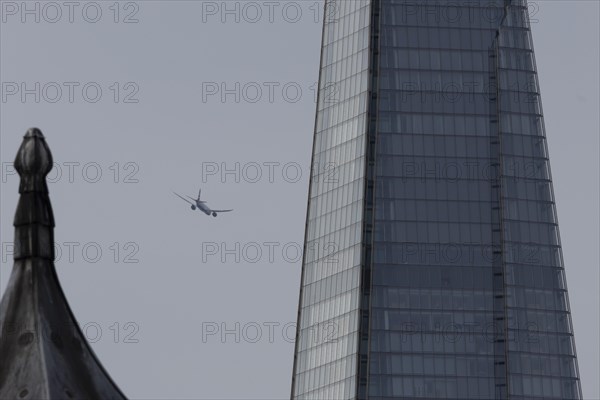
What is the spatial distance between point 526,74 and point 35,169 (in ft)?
452

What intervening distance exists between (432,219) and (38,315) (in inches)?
5149

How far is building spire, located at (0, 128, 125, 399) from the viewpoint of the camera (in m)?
16.5

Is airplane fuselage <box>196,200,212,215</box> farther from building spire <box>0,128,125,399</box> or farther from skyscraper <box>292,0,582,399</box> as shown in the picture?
building spire <box>0,128,125,399</box>

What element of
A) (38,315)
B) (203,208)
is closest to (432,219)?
(203,208)

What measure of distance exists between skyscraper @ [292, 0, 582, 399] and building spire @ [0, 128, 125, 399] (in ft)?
410

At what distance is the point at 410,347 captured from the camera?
470ft

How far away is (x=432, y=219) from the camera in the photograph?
147 meters

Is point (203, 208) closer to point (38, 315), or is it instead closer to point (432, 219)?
point (432, 219)

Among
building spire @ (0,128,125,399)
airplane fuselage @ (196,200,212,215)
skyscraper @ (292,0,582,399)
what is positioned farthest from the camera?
airplane fuselage @ (196,200,212,215)

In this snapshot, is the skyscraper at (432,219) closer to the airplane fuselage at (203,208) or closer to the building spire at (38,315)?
the airplane fuselage at (203,208)

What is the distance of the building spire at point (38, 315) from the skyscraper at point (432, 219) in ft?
410

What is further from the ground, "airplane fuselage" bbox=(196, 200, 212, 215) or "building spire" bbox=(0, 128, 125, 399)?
"airplane fuselage" bbox=(196, 200, 212, 215)

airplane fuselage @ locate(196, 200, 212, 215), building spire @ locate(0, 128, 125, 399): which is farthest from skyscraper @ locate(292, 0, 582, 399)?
building spire @ locate(0, 128, 125, 399)

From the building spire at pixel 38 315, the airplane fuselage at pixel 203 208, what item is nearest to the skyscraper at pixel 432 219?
the airplane fuselage at pixel 203 208
